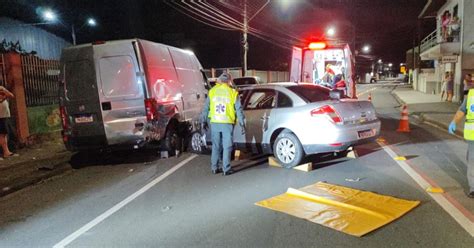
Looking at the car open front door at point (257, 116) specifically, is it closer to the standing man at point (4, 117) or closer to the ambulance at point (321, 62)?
the standing man at point (4, 117)

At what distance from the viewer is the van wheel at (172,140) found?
9430 mm

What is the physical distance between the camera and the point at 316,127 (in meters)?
7.43

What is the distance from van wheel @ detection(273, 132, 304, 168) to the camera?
7.68 meters

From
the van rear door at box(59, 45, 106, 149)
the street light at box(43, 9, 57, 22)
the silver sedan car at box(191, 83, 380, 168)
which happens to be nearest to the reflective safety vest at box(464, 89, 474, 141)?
the silver sedan car at box(191, 83, 380, 168)

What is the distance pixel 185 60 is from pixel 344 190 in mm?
6203

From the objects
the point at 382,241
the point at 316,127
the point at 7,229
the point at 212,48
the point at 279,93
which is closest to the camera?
the point at 382,241

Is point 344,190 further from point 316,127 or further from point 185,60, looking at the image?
point 185,60

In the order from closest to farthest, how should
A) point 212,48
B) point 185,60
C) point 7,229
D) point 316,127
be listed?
point 7,229 < point 316,127 < point 185,60 < point 212,48

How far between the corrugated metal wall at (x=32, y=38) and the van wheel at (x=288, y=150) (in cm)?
2483

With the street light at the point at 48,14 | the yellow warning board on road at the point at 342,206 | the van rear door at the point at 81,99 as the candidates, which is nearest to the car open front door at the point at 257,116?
the yellow warning board on road at the point at 342,206

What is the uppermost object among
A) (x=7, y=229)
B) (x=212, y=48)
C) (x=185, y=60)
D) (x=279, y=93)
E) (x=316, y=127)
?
(x=212, y=48)

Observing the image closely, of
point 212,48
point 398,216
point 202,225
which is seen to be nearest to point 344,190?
point 398,216

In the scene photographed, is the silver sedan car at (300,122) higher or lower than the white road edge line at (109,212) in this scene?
higher

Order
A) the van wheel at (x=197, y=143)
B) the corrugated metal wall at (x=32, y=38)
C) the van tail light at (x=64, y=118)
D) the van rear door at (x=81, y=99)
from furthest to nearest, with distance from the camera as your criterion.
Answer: the corrugated metal wall at (x=32, y=38) → the van wheel at (x=197, y=143) → the van tail light at (x=64, y=118) → the van rear door at (x=81, y=99)
